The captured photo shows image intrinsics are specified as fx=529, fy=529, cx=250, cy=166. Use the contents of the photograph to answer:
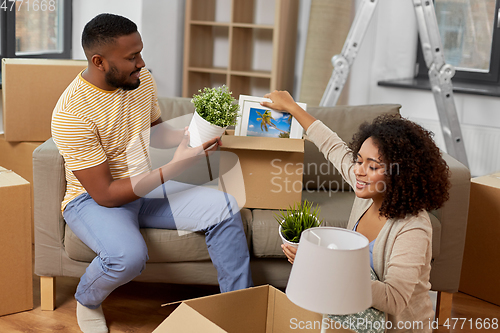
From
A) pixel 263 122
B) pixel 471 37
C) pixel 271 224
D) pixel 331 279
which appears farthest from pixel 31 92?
pixel 471 37

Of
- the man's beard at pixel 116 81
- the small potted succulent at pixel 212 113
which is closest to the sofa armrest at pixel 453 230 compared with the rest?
the small potted succulent at pixel 212 113

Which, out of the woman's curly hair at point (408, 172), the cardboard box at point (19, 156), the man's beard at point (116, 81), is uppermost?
the man's beard at point (116, 81)

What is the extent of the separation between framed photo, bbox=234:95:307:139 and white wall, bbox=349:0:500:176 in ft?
6.43

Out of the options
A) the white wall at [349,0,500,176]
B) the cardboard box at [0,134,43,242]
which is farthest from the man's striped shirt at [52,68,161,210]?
the white wall at [349,0,500,176]

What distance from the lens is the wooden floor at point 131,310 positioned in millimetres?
1883

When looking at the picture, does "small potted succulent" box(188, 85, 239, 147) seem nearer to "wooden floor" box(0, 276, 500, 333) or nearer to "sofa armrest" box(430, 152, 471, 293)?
"wooden floor" box(0, 276, 500, 333)

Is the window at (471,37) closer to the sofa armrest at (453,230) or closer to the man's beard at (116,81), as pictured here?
the sofa armrest at (453,230)

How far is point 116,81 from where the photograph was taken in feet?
5.65

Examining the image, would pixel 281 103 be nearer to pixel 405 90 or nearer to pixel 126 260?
pixel 126 260

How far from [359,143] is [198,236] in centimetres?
67

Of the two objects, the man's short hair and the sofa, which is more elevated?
the man's short hair

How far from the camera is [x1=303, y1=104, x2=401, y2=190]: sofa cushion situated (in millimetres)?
2240

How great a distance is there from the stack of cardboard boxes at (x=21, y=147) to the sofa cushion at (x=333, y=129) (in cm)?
106

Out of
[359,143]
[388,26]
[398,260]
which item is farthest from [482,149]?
[398,260]
